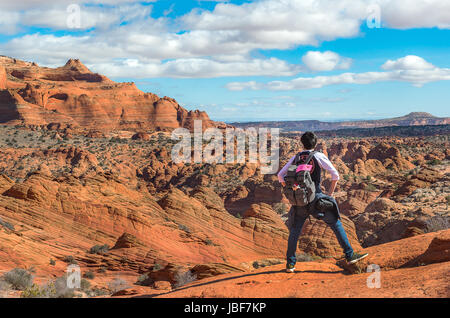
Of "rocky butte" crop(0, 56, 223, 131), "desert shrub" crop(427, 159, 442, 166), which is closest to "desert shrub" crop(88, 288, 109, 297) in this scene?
"desert shrub" crop(427, 159, 442, 166)

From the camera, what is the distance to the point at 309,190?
6.43m

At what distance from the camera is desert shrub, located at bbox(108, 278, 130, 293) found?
12.3m

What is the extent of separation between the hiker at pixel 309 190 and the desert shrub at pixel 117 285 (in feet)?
24.4

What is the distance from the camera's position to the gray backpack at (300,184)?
6.38m

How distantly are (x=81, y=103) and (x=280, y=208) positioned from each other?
82652mm

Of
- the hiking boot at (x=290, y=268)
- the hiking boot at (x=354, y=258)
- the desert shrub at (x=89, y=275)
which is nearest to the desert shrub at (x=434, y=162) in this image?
the desert shrub at (x=89, y=275)

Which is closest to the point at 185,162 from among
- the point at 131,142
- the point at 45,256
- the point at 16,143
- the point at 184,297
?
the point at 131,142

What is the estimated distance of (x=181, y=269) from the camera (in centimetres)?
1233

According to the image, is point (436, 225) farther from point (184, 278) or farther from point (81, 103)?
point (81, 103)

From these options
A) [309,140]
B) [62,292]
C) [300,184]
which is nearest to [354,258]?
[300,184]

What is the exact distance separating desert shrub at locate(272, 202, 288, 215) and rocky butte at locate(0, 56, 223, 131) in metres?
62.7

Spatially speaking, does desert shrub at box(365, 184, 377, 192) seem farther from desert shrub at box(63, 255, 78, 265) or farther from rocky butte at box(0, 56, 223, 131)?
rocky butte at box(0, 56, 223, 131)
